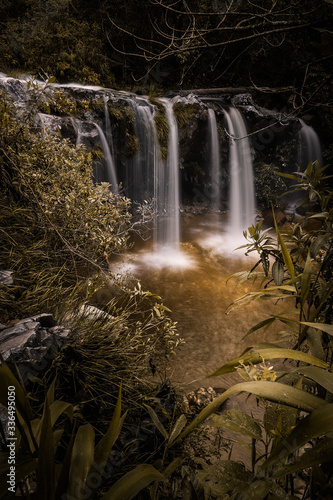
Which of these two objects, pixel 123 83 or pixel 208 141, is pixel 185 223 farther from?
pixel 123 83

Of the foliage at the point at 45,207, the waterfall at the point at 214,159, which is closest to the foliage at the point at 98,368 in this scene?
the foliage at the point at 45,207

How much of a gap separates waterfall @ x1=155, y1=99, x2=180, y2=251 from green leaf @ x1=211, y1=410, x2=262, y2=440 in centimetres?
660

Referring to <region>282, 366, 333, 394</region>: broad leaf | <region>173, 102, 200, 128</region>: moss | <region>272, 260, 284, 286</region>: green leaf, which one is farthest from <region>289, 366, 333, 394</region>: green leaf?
<region>173, 102, 200, 128</region>: moss

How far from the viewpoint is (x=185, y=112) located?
805cm

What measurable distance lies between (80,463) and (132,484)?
0.59 ft

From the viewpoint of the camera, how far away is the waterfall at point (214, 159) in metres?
8.62

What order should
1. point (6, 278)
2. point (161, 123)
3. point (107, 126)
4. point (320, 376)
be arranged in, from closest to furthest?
point (320, 376) → point (6, 278) → point (107, 126) → point (161, 123)

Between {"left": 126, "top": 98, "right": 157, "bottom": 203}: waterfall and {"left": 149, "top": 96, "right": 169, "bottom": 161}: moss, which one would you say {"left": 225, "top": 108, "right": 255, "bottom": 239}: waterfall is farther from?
{"left": 126, "top": 98, "right": 157, "bottom": 203}: waterfall

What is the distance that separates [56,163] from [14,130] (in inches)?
22.5

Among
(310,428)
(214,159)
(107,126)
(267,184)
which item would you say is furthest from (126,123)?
(310,428)

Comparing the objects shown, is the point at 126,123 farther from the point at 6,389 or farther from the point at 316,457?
the point at 316,457

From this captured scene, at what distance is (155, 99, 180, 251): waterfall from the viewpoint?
7.96m

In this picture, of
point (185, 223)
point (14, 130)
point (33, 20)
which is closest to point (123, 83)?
point (33, 20)

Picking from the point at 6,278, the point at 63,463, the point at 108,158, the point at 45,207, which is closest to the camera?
the point at 63,463
